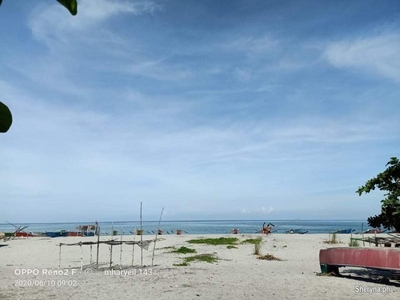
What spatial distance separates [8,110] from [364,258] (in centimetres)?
1396

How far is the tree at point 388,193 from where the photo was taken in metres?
11.5

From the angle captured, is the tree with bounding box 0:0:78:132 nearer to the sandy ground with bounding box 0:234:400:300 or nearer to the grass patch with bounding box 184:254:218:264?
the sandy ground with bounding box 0:234:400:300

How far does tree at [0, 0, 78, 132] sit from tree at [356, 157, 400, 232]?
39.5 feet

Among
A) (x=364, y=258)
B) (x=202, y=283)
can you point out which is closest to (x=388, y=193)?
(x=364, y=258)

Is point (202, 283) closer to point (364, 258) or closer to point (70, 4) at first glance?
point (364, 258)

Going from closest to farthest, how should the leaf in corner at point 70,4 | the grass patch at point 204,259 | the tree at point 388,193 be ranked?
1. the leaf in corner at point 70,4
2. the tree at point 388,193
3. the grass patch at point 204,259

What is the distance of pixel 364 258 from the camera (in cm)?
1297

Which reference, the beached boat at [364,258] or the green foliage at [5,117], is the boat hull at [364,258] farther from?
the green foliage at [5,117]

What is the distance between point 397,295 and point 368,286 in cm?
126

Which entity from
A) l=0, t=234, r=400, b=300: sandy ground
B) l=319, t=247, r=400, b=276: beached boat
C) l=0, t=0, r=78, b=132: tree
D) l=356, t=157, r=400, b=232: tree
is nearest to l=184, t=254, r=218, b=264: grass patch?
l=0, t=234, r=400, b=300: sandy ground

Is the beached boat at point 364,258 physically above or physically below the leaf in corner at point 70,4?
below

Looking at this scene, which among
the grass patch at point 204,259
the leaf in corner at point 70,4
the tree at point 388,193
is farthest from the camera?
the grass patch at point 204,259

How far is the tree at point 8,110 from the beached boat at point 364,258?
1356 cm

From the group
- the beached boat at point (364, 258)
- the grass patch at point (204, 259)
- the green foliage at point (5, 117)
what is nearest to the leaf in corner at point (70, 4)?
the green foliage at point (5, 117)
